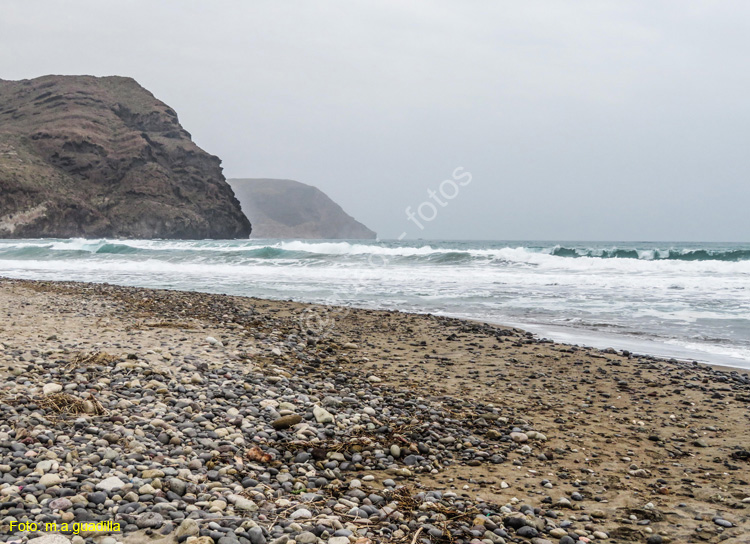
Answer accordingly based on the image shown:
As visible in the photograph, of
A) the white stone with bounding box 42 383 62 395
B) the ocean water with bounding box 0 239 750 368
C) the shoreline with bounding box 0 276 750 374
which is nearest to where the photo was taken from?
the white stone with bounding box 42 383 62 395

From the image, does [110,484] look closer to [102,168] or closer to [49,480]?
[49,480]

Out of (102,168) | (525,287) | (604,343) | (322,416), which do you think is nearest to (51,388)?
(322,416)

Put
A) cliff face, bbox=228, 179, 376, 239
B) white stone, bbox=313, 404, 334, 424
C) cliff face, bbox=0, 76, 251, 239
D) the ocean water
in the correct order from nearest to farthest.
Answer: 1. white stone, bbox=313, 404, 334, 424
2. the ocean water
3. cliff face, bbox=0, 76, 251, 239
4. cliff face, bbox=228, 179, 376, 239

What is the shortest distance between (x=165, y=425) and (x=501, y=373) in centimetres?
394

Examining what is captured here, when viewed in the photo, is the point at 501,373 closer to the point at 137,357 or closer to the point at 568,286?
the point at 137,357

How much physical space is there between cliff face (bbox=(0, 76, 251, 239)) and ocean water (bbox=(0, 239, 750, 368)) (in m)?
48.6

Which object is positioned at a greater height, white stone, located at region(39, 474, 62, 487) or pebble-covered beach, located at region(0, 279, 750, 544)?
white stone, located at region(39, 474, 62, 487)

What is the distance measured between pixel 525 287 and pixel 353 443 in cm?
1406

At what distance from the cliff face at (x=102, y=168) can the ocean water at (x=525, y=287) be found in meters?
48.6

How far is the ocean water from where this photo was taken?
366 inches

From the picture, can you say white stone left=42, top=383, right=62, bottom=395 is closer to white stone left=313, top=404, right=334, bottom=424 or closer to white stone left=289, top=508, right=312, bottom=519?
white stone left=313, top=404, right=334, bottom=424

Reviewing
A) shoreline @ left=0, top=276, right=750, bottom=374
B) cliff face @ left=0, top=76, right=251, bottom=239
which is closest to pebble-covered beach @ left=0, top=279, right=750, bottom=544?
shoreline @ left=0, top=276, right=750, bottom=374

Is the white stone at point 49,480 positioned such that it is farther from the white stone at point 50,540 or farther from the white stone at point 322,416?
the white stone at point 322,416

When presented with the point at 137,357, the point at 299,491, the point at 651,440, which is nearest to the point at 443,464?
the point at 299,491
